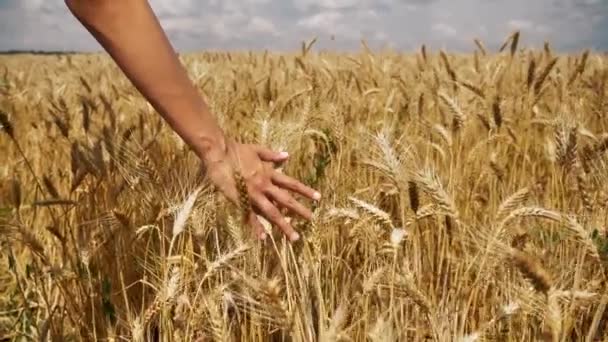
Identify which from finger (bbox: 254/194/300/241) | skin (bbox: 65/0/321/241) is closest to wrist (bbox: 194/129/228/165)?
skin (bbox: 65/0/321/241)

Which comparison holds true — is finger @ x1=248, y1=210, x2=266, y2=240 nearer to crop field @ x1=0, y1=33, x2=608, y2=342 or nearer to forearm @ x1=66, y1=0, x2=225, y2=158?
crop field @ x1=0, y1=33, x2=608, y2=342

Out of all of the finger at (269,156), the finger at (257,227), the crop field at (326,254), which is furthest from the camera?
the finger at (269,156)

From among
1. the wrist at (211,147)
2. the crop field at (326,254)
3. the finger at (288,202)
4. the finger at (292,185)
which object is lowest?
the crop field at (326,254)

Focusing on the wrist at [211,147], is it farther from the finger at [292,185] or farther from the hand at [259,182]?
the finger at [292,185]

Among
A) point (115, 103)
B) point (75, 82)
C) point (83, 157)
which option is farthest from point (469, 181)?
point (75, 82)

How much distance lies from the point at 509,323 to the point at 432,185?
282 millimetres

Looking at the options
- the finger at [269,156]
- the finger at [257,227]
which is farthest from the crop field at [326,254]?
the finger at [269,156]

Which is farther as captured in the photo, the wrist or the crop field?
the wrist

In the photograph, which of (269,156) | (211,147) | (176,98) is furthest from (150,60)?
Answer: (269,156)

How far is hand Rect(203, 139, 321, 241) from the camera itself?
1.28m

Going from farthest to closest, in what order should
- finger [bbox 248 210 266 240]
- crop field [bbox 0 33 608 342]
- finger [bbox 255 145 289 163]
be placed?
finger [bbox 255 145 289 163], finger [bbox 248 210 266 240], crop field [bbox 0 33 608 342]

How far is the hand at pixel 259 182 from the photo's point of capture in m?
1.28

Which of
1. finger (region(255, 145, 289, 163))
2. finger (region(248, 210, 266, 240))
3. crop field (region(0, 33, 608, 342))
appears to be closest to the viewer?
crop field (region(0, 33, 608, 342))

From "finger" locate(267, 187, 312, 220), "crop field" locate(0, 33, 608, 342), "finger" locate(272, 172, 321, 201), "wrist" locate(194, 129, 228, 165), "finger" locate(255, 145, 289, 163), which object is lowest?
"crop field" locate(0, 33, 608, 342)
